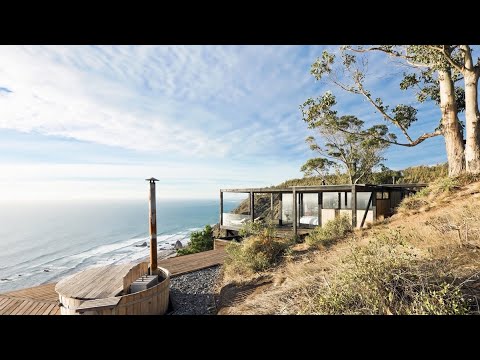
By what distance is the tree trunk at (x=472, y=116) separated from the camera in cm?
685

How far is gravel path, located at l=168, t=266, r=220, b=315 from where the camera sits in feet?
14.3

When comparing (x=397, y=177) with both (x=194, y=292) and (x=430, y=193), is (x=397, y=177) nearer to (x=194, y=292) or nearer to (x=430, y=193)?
(x=430, y=193)

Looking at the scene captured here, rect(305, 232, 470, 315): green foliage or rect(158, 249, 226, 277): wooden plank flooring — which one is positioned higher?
rect(305, 232, 470, 315): green foliage

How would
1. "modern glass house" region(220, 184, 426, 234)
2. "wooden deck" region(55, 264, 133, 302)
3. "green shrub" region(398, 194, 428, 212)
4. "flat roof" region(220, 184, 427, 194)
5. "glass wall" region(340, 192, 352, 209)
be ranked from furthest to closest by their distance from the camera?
"glass wall" region(340, 192, 352, 209), "modern glass house" region(220, 184, 426, 234), "flat roof" region(220, 184, 427, 194), "green shrub" region(398, 194, 428, 212), "wooden deck" region(55, 264, 133, 302)

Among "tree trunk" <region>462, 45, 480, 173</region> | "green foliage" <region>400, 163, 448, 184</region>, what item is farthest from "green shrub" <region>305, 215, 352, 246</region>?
"green foliage" <region>400, 163, 448, 184</region>

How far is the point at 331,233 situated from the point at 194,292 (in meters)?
4.32

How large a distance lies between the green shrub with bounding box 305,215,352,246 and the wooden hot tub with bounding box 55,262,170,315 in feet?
12.8

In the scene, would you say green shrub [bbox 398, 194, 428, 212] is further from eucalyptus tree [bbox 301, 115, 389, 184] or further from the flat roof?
eucalyptus tree [bbox 301, 115, 389, 184]

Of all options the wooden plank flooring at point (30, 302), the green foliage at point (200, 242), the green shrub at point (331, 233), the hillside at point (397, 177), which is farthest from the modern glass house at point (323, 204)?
the wooden plank flooring at point (30, 302)

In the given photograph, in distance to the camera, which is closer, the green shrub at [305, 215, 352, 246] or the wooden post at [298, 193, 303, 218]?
the green shrub at [305, 215, 352, 246]

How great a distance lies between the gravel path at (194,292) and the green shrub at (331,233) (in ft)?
9.02

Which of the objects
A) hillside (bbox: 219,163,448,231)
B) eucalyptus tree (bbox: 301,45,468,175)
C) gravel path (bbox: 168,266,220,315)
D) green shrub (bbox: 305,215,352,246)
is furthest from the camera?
hillside (bbox: 219,163,448,231)
